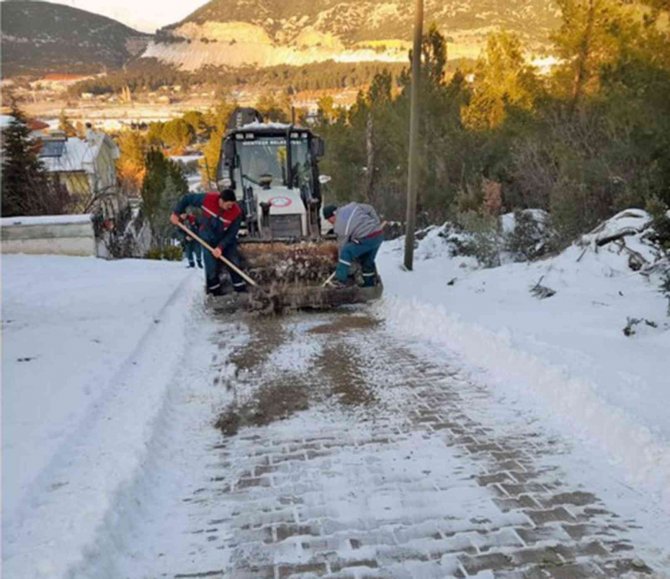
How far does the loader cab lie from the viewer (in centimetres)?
1050

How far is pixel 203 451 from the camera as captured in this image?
170 inches

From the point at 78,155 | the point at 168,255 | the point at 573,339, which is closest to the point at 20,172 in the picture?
the point at 168,255

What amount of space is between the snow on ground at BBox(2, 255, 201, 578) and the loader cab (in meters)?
2.04

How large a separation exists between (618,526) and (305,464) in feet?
6.01

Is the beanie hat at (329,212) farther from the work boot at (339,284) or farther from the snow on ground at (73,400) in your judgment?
the snow on ground at (73,400)

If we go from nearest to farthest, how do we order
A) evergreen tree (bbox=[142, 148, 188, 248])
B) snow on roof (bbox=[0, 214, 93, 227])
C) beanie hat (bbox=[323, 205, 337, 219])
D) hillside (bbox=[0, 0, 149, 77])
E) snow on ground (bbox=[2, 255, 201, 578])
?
snow on ground (bbox=[2, 255, 201, 578]) < beanie hat (bbox=[323, 205, 337, 219]) < snow on roof (bbox=[0, 214, 93, 227]) < evergreen tree (bbox=[142, 148, 188, 248]) < hillside (bbox=[0, 0, 149, 77])

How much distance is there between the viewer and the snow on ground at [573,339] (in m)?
4.11

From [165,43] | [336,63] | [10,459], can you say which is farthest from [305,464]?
[165,43]

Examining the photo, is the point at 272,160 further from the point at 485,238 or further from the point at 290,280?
the point at 485,238

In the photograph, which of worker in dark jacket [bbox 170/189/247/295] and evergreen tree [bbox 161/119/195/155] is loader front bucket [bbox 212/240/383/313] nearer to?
worker in dark jacket [bbox 170/189/247/295]

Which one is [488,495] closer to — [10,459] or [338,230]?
[10,459]

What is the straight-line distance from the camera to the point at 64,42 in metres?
58.8

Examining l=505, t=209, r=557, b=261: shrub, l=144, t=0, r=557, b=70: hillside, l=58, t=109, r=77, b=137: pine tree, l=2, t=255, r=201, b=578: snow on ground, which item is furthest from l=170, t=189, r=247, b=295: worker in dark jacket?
l=144, t=0, r=557, b=70: hillside

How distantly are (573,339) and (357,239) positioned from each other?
3275 mm
